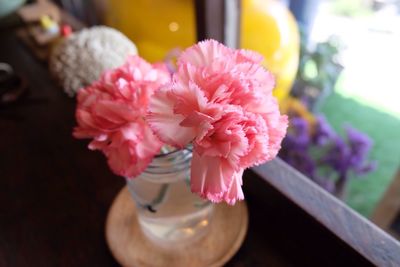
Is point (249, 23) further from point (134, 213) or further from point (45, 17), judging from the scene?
point (45, 17)

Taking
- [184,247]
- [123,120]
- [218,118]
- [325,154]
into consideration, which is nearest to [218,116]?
[218,118]

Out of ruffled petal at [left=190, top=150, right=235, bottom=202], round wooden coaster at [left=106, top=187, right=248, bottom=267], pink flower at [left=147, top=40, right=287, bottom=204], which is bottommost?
round wooden coaster at [left=106, top=187, right=248, bottom=267]

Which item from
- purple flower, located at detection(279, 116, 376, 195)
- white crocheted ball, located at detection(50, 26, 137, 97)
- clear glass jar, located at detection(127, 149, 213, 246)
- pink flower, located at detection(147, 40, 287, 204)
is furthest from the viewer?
purple flower, located at detection(279, 116, 376, 195)

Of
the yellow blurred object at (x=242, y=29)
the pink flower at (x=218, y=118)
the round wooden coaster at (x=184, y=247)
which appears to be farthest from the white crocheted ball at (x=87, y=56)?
the pink flower at (x=218, y=118)

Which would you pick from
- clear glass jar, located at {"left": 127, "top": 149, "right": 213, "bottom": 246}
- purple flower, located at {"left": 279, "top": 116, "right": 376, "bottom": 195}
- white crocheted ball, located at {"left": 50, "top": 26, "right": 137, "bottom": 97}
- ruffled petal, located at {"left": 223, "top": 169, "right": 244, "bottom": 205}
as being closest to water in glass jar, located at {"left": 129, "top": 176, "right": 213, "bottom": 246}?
clear glass jar, located at {"left": 127, "top": 149, "right": 213, "bottom": 246}

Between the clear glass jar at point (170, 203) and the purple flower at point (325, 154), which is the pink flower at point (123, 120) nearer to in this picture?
the clear glass jar at point (170, 203)

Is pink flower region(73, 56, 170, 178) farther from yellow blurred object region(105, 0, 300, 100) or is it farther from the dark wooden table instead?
yellow blurred object region(105, 0, 300, 100)
